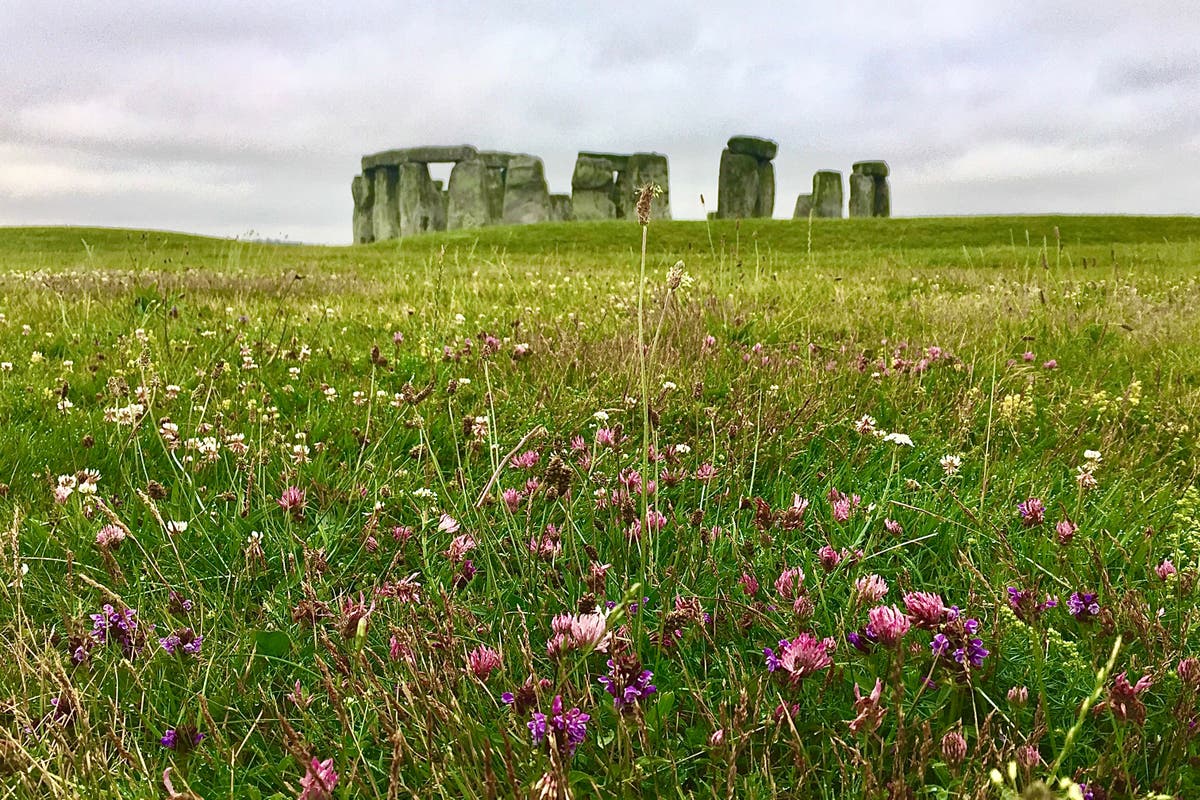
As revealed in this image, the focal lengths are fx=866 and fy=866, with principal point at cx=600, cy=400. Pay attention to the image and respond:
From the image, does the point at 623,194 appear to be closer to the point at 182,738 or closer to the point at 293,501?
the point at 293,501

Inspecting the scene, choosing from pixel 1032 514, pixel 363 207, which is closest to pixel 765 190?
pixel 363 207

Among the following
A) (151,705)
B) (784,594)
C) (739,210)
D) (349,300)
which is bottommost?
(151,705)

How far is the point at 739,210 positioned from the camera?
38.5m

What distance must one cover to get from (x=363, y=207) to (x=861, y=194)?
25.4 meters

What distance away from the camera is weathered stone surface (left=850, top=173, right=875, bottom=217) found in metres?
42.6

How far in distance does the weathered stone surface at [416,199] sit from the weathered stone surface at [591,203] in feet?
22.9

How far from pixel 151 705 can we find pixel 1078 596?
193 centimetres

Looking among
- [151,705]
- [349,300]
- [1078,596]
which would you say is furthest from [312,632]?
[349,300]

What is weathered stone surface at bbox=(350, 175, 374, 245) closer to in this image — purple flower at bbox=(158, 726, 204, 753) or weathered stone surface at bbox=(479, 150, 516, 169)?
weathered stone surface at bbox=(479, 150, 516, 169)

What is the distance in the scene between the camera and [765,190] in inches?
1556

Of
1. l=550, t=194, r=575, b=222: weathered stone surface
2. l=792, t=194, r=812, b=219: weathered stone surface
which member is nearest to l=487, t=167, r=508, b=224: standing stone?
l=550, t=194, r=575, b=222: weathered stone surface

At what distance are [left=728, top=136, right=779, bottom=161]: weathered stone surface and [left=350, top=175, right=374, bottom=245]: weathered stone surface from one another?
18722 mm

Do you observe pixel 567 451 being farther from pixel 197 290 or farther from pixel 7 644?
pixel 197 290

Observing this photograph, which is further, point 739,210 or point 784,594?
point 739,210
